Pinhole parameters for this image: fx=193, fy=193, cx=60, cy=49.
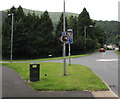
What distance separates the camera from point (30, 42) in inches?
1889

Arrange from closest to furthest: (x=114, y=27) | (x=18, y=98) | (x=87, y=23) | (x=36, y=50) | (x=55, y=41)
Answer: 1. (x=18, y=98)
2. (x=36, y=50)
3. (x=55, y=41)
4. (x=87, y=23)
5. (x=114, y=27)

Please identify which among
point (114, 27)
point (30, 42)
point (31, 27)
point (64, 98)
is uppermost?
point (114, 27)

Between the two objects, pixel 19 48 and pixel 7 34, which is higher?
pixel 7 34

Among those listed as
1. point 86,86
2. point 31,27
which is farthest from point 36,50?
point 86,86

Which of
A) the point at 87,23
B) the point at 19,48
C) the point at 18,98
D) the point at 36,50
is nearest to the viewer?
the point at 18,98

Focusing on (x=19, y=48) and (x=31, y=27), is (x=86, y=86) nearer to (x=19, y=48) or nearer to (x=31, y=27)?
(x=19, y=48)

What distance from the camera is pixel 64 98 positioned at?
7.16 metres

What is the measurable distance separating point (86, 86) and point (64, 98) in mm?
2207

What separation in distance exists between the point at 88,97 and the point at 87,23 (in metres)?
56.3

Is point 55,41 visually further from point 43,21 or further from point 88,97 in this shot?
point 88,97

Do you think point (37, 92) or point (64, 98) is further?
point (37, 92)

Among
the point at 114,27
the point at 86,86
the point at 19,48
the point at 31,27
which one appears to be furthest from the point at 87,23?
the point at 114,27

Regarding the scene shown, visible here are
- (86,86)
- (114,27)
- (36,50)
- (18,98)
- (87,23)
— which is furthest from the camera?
(114,27)

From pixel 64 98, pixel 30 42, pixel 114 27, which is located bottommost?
pixel 64 98
